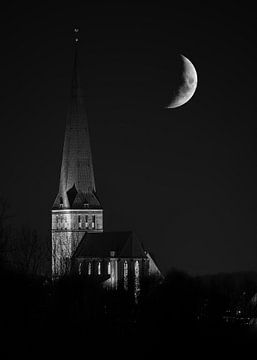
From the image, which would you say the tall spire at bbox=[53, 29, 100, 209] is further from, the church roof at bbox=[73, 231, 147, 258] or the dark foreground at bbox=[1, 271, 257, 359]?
the dark foreground at bbox=[1, 271, 257, 359]

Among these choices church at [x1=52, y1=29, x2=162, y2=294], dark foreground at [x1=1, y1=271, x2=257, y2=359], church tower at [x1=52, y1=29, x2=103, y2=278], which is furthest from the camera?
church tower at [x1=52, y1=29, x2=103, y2=278]

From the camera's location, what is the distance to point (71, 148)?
18450 cm

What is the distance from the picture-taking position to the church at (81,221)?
17900 centimetres

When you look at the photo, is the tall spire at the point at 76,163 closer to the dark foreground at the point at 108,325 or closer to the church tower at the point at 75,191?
the church tower at the point at 75,191

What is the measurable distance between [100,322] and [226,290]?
157 ft

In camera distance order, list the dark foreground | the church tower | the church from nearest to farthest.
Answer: the dark foreground < the church < the church tower

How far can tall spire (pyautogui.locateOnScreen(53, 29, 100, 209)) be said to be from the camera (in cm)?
18275

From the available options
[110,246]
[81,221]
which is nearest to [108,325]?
[110,246]

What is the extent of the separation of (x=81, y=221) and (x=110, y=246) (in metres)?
4.92

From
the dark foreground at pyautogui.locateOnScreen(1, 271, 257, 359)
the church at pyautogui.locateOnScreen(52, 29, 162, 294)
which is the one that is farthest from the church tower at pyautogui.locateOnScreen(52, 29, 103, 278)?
the dark foreground at pyautogui.locateOnScreen(1, 271, 257, 359)

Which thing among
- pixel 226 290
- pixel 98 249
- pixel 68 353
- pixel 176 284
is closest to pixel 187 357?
pixel 68 353

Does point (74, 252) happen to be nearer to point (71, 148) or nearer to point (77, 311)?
point (71, 148)

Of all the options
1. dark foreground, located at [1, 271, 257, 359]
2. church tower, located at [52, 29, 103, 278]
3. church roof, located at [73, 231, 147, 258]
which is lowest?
dark foreground, located at [1, 271, 257, 359]

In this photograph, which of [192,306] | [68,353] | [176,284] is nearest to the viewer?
[68,353]
